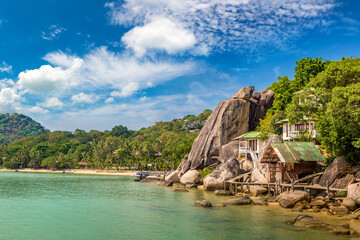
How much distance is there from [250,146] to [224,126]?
6116 mm

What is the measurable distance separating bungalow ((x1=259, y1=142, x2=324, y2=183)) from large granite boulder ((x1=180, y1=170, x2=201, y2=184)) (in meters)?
14.4

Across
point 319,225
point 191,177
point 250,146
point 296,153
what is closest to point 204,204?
point 319,225

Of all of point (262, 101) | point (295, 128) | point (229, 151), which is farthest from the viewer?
point (262, 101)

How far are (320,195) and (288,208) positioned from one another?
3.54 metres

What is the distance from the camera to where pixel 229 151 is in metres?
44.8

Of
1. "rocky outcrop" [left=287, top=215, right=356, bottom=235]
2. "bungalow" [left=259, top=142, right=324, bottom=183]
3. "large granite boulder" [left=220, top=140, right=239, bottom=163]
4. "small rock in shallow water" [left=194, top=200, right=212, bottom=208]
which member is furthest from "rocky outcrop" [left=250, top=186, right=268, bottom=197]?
"rocky outcrop" [left=287, top=215, right=356, bottom=235]

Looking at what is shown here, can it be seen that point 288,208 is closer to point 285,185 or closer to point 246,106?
point 285,185

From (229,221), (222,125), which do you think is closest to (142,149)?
(222,125)

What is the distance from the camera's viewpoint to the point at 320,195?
2505cm

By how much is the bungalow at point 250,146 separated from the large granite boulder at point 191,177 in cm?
717

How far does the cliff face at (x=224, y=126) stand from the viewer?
4797 centimetres

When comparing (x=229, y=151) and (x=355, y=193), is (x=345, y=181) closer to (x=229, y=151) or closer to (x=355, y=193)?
(x=355, y=193)

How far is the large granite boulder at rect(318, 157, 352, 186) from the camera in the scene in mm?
24891

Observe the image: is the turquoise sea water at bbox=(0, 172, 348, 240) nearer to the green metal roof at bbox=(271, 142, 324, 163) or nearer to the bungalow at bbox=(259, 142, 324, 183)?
the green metal roof at bbox=(271, 142, 324, 163)
